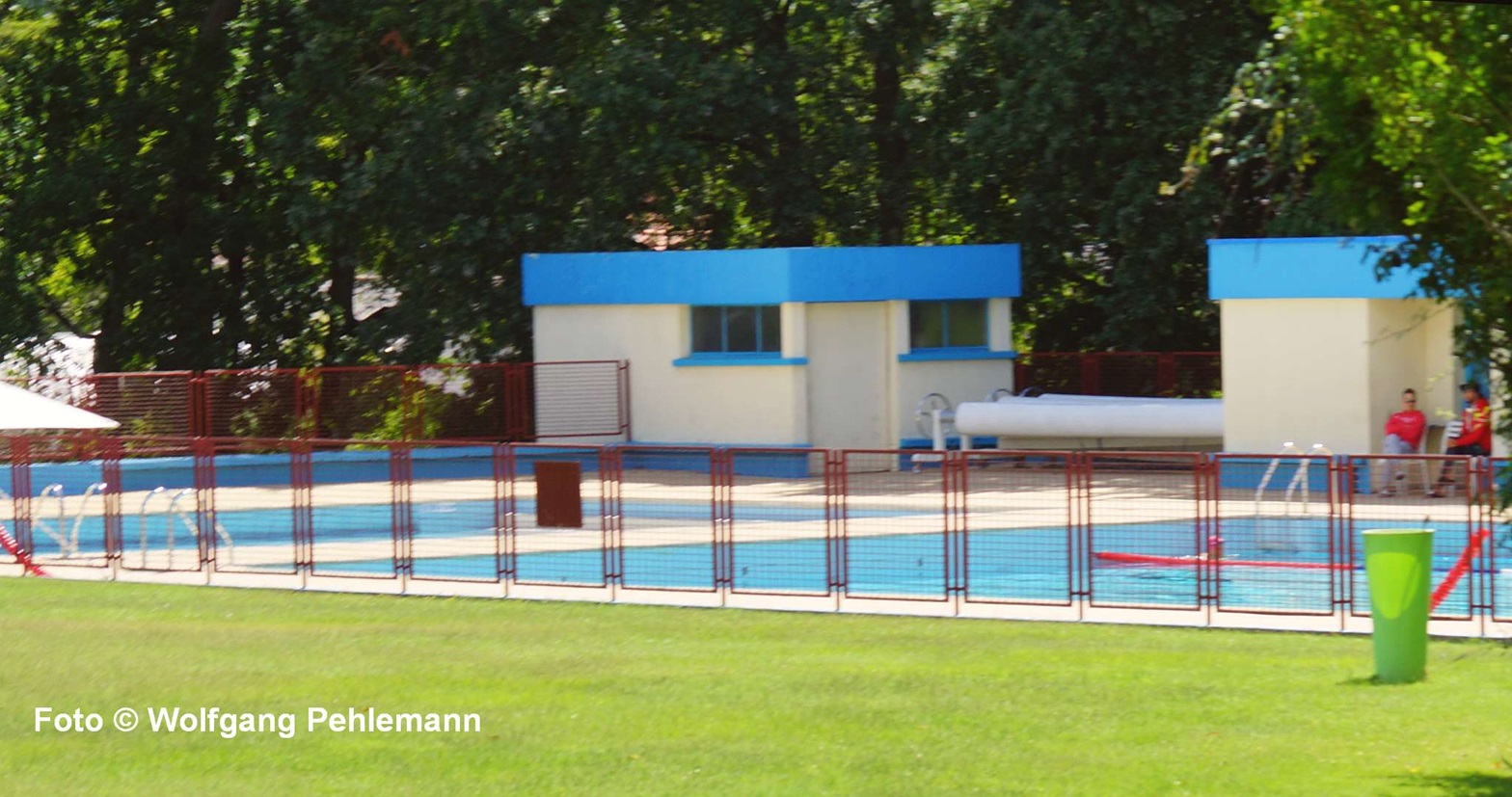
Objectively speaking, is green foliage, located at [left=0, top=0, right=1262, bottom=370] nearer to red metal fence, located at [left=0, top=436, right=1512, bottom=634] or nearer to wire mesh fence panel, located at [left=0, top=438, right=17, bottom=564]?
red metal fence, located at [left=0, top=436, right=1512, bottom=634]

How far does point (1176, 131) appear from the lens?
31000 millimetres

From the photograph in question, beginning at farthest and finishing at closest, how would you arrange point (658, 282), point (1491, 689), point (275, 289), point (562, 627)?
point (275, 289) → point (658, 282) → point (562, 627) → point (1491, 689)

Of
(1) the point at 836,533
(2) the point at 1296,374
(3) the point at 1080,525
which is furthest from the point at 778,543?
(2) the point at 1296,374

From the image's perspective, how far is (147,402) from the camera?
29219 millimetres

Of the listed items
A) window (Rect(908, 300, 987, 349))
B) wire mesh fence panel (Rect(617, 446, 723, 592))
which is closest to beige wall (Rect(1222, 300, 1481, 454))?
window (Rect(908, 300, 987, 349))

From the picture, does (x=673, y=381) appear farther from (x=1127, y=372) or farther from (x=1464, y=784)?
(x=1464, y=784)

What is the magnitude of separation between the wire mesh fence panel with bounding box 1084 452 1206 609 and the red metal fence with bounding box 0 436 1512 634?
21mm

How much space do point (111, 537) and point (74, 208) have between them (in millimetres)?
17388

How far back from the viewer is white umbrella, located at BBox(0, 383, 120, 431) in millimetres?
15450

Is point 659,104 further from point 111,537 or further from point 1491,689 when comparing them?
point 1491,689

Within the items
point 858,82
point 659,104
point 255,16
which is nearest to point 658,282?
point 659,104

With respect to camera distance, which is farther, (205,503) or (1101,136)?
(1101,136)

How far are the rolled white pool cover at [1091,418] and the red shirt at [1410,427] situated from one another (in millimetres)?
3512

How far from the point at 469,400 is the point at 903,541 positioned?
14.6 meters
